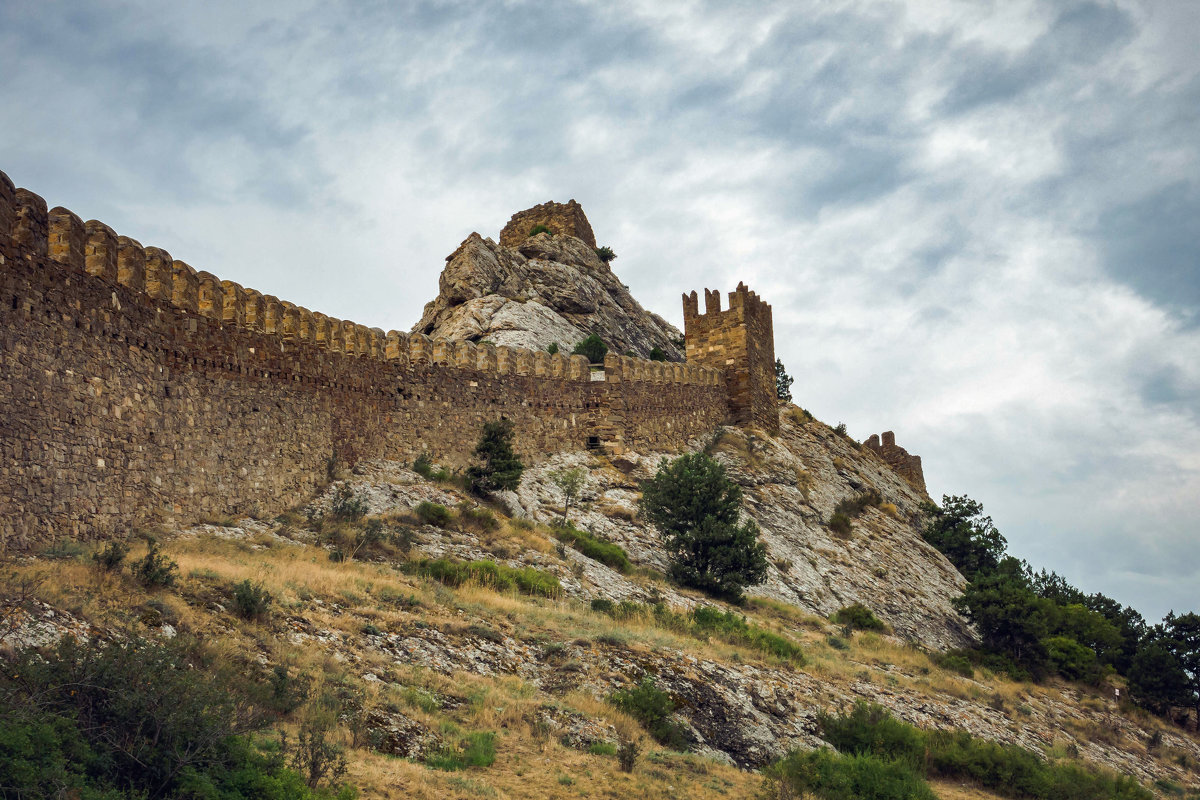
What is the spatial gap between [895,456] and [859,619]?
27.6 meters

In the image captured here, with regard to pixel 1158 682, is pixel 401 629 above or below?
above

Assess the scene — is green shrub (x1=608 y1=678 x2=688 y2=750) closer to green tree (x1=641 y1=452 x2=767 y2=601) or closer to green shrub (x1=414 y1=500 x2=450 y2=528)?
green shrub (x1=414 y1=500 x2=450 y2=528)

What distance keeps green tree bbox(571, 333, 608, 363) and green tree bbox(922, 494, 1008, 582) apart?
16476 mm

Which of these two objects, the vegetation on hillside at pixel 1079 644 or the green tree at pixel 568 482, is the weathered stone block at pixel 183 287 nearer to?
the green tree at pixel 568 482

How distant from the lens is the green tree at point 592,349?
119ft

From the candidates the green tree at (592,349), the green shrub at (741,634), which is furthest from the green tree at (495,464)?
the green tree at (592,349)

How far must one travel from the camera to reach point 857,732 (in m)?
13.8

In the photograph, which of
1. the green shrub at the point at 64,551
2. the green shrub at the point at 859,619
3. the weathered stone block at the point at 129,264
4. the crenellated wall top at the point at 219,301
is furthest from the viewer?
the green shrub at the point at 859,619

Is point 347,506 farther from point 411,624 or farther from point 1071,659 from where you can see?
point 1071,659

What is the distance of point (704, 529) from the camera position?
953 inches

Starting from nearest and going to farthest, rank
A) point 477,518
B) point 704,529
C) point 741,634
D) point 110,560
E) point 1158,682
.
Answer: point 110,560, point 741,634, point 477,518, point 704,529, point 1158,682

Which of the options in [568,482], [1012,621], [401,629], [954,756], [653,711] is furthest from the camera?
[1012,621]

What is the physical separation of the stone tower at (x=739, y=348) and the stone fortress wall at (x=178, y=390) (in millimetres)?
11070

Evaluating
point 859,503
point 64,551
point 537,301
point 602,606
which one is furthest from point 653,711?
point 537,301
